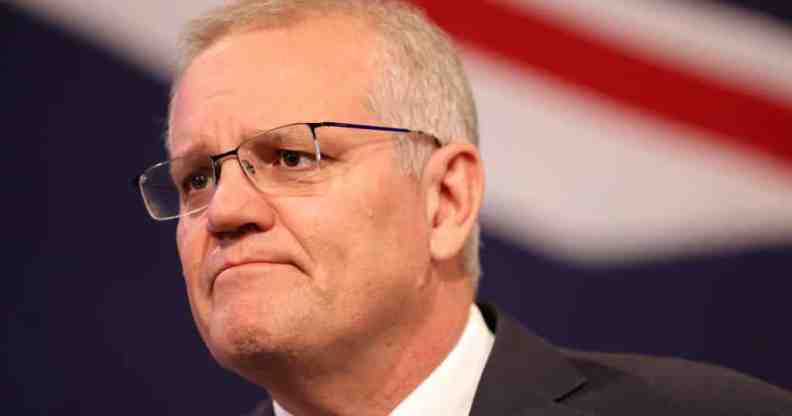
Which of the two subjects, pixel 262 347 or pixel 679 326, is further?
pixel 679 326

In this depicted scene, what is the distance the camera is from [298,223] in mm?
1619

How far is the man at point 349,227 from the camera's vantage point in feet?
5.34

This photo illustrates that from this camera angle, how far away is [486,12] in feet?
9.06

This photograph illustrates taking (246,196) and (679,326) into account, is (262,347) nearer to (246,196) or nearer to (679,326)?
(246,196)

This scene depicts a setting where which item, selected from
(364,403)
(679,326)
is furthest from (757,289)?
(364,403)

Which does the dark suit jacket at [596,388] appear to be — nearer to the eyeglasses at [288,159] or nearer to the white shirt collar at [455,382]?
the white shirt collar at [455,382]

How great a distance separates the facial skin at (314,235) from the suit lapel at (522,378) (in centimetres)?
10

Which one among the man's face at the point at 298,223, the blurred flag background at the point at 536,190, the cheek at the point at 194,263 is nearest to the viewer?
the man's face at the point at 298,223

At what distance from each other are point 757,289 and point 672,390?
2.86 ft

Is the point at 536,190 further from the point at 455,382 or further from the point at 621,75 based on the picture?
the point at 455,382

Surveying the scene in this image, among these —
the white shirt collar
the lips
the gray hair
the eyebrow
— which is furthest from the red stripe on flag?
the lips

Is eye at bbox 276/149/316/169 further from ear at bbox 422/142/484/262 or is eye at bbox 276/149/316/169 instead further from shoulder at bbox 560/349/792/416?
shoulder at bbox 560/349/792/416

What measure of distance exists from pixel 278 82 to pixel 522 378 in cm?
66

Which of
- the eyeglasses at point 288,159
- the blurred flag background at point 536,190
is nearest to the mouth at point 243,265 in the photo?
the eyeglasses at point 288,159
